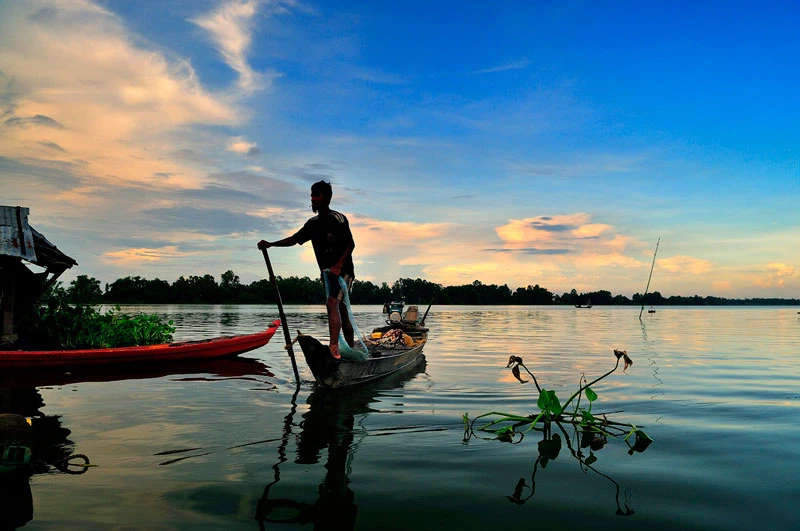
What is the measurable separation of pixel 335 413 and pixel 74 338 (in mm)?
10290

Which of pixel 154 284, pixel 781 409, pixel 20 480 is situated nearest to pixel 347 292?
pixel 20 480

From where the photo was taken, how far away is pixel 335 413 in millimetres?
8023

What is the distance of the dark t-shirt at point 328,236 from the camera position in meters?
9.07

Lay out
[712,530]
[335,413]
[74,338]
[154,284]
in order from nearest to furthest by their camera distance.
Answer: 1. [712,530]
2. [335,413]
3. [74,338]
4. [154,284]

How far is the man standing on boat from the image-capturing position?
29.6 feet

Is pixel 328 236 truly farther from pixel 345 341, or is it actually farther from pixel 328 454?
pixel 328 454

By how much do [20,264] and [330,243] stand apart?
9.56 metres

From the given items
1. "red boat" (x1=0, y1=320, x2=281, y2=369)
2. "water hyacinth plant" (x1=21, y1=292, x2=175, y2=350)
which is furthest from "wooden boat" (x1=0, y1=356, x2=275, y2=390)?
"water hyacinth plant" (x1=21, y1=292, x2=175, y2=350)

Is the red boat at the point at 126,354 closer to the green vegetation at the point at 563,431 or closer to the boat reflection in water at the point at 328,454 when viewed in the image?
the boat reflection in water at the point at 328,454

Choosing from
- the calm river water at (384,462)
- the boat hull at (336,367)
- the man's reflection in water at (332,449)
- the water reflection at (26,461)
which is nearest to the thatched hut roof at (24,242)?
the calm river water at (384,462)

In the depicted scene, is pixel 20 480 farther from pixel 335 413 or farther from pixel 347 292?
pixel 347 292

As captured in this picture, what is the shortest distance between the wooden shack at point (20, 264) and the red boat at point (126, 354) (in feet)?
4.99

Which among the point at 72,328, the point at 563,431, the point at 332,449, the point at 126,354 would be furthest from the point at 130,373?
the point at 563,431

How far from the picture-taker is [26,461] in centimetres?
449
